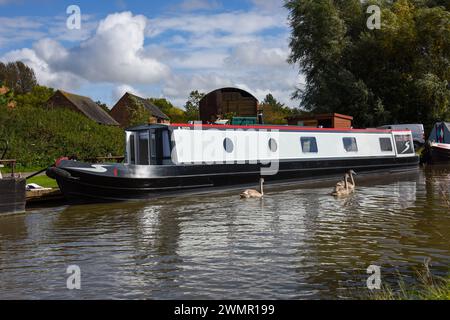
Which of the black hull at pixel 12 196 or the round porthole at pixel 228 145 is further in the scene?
the round porthole at pixel 228 145

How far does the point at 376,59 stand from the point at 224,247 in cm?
3139

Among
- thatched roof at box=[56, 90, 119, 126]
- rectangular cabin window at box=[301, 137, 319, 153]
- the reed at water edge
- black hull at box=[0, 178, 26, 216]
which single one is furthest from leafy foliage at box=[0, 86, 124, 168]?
thatched roof at box=[56, 90, 119, 126]

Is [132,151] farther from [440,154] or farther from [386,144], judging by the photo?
[440,154]

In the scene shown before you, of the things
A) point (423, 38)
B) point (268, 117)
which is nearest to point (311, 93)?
point (423, 38)

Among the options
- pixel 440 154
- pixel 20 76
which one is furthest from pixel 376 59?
pixel 20 76

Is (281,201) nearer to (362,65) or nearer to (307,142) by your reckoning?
(307,142)

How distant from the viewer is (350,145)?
24.5 meters

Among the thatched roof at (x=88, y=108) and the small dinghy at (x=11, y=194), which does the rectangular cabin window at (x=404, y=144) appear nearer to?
the small dinghy at (x=11, y=194)

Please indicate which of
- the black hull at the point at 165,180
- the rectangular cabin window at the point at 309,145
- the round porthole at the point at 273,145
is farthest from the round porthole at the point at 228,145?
the rectangular cabin window at the point at 309,145

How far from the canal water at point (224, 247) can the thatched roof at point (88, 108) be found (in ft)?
124

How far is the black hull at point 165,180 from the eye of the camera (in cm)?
1587

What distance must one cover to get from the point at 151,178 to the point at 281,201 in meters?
4.18

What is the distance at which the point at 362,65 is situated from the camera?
38.1m

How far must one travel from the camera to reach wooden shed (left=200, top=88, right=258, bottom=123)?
60.3 meters
